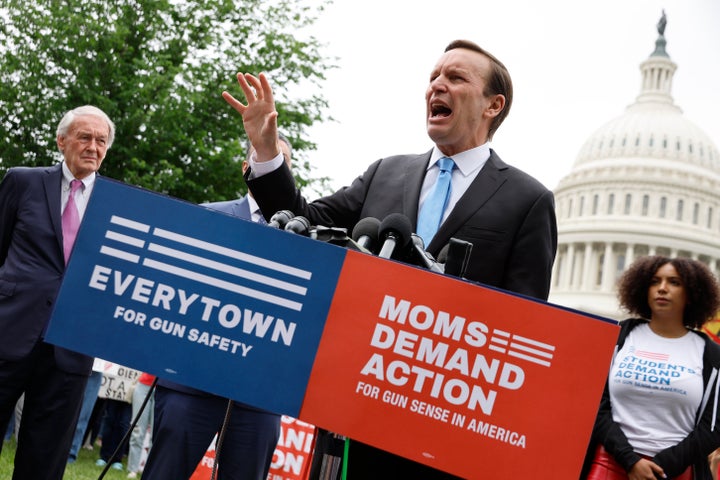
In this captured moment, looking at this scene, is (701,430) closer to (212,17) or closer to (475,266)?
(475,266)

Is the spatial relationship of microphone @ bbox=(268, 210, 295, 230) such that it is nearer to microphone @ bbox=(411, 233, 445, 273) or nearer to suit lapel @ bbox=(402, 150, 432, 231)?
microphone @ bbox=(411, 233, 445, 273)

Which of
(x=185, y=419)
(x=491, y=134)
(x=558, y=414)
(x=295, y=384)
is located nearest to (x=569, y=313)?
(x=558, y=414)

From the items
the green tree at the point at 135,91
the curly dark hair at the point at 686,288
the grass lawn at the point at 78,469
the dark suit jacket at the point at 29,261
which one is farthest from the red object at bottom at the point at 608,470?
the green tree at the point at 135,91

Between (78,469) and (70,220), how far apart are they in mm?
4670

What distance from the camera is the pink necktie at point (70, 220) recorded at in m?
4.48

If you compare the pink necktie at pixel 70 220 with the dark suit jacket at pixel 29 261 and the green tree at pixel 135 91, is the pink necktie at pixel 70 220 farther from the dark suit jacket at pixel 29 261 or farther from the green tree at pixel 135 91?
the green tree at pixel 135 91

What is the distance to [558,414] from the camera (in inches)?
80.0

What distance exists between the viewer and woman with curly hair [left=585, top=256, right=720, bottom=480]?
4.46m

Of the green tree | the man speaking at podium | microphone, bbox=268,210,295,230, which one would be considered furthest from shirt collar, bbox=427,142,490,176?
the green tree

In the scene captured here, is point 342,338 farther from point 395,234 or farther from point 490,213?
point 490,213

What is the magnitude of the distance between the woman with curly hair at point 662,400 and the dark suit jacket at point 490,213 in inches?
82.3

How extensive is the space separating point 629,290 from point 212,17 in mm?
16294

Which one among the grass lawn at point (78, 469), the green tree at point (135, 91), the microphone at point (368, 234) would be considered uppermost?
the green tree at point (135, 91)

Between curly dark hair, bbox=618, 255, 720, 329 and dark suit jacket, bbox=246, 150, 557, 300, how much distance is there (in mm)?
2613
